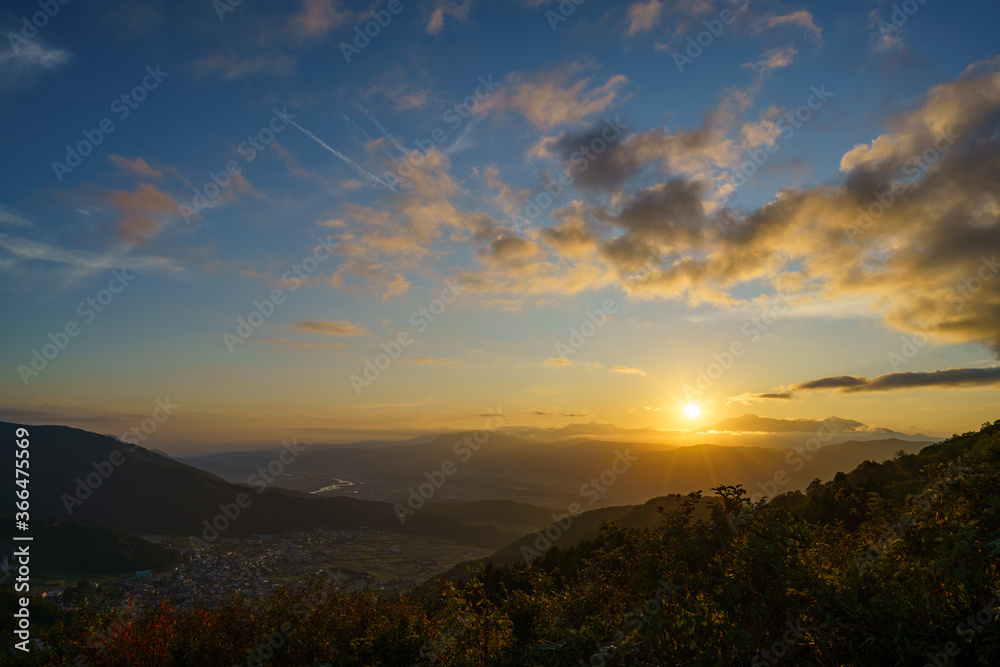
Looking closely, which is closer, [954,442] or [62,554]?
[954,442]

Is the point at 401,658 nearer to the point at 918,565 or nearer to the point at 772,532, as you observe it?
the point at 772,532

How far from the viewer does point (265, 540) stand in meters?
177

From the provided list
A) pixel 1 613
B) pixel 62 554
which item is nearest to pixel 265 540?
pixel 62 554

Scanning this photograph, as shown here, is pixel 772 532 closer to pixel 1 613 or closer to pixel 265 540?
pixel 1 613

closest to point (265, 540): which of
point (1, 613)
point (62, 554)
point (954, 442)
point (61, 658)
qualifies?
point (62, 554)

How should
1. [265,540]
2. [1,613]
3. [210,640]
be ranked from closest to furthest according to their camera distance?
1. [210,640]
2. [1,613]
3. [265,540]

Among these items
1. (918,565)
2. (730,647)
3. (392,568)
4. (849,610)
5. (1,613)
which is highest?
(918,565)

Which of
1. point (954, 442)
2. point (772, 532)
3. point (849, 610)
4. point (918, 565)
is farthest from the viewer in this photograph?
point (954, 442)

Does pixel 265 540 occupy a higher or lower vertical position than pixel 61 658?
lower

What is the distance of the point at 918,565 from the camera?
590 cm

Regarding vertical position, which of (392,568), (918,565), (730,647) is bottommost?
(392,568)

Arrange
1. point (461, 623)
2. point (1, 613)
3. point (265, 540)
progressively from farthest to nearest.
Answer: point (265, 540) → point (1, 613) → point (461, 623)

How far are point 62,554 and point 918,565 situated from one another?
680ft

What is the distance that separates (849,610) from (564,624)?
4797 mm
